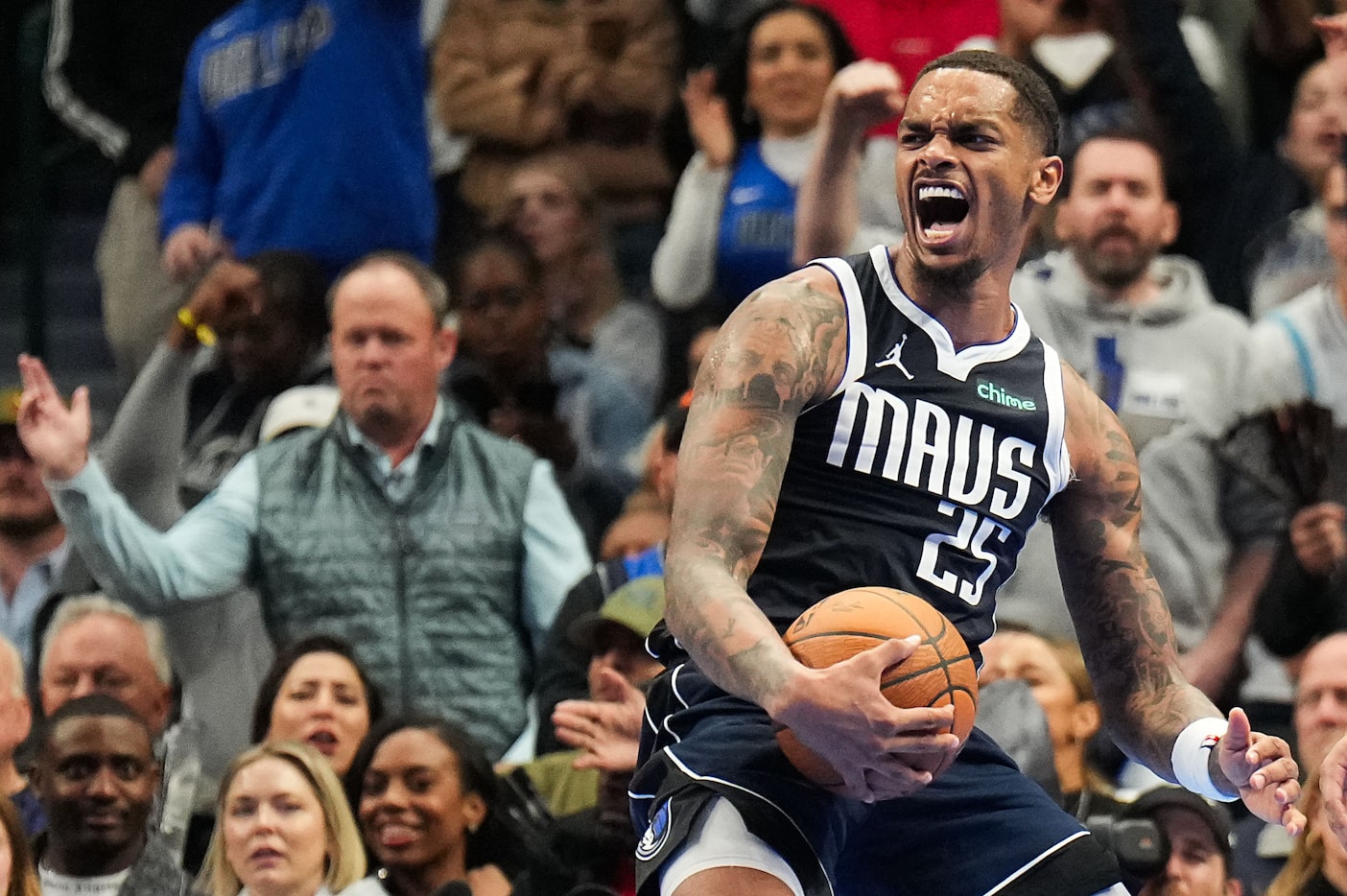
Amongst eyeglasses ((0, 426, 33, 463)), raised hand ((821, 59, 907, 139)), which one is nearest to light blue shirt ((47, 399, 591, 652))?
eyeglasses ((0, 426, 33, 463))

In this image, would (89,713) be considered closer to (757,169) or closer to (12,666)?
(12,666)

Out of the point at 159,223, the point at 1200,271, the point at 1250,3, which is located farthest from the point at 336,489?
the point at 1250,3

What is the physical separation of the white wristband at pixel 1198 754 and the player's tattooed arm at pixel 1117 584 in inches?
2.7

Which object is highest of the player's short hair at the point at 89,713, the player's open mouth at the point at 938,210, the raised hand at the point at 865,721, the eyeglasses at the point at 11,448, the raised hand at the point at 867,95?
the raised hand at the point at 867,95

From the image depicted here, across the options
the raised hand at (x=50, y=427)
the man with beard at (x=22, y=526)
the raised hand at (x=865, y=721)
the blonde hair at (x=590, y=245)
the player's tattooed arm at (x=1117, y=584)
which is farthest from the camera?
the blonde hair at (x=590, y=245)

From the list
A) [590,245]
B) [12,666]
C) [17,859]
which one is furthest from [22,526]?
[590,245]

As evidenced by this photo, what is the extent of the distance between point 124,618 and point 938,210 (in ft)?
11.2

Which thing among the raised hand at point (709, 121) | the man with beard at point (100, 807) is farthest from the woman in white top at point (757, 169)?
the man with beard at point (100, 807)

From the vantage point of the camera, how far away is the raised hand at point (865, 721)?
11.2ft

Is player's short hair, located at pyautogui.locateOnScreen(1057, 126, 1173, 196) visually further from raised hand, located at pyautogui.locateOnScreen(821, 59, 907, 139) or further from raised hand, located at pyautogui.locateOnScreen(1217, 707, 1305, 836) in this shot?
raised hand, located at pyautogui.locateOnScreen(1217, 707, 1305, 836)

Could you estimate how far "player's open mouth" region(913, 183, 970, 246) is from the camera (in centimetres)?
404

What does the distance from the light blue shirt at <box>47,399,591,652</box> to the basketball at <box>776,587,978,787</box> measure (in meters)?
2.73

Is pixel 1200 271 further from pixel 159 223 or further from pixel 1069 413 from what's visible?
pixel 159 223

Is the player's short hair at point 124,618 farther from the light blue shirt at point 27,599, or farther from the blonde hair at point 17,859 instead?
the blonde hair at point 17,859
